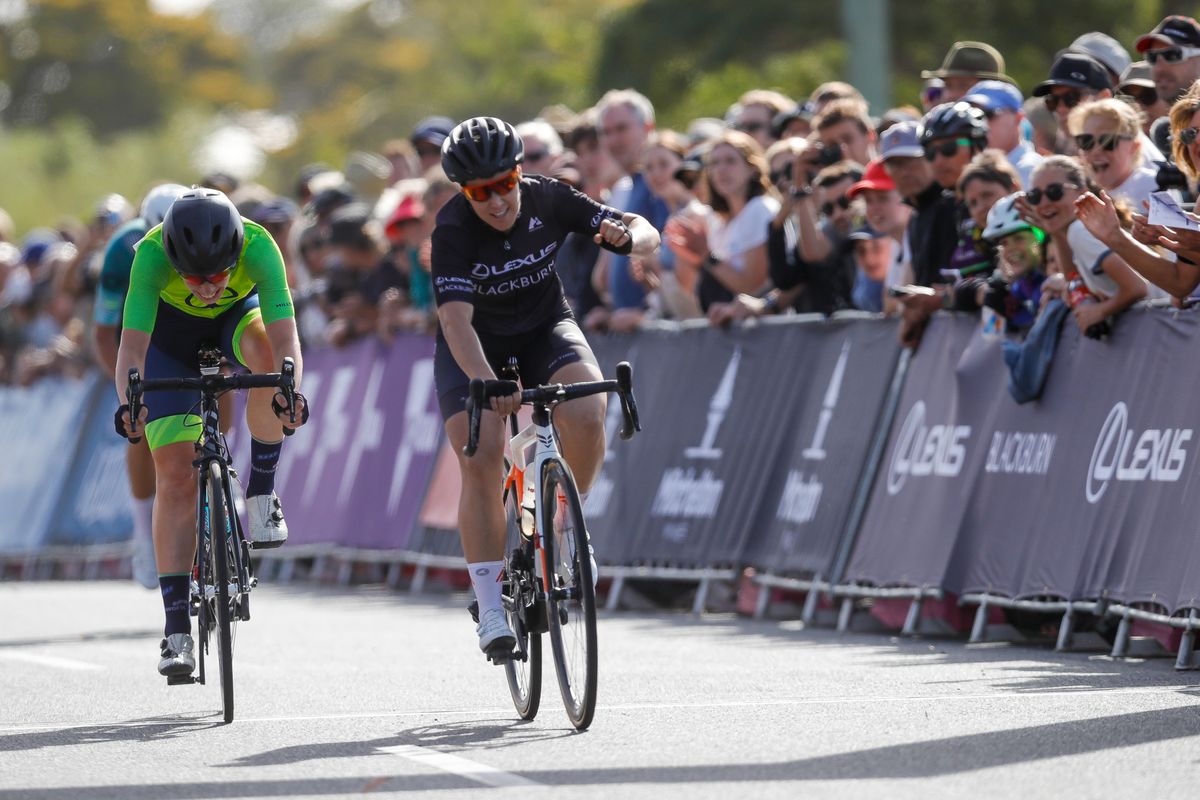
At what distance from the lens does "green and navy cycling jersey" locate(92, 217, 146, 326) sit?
12.9 meters

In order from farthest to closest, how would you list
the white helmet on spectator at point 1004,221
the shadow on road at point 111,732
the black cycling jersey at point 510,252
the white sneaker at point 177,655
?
1. the white helmet on spectator at point 1004,221
2. the white sneaker at point 177,655
3. the black cycling jersey at point 510,252
4. the shadow on road at point 111,732

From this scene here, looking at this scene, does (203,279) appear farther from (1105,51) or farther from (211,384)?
(1105,51)

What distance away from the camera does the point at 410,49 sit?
83500mm

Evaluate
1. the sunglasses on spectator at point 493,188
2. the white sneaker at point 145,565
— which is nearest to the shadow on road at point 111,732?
the sunglasses on spectator at point 493,188

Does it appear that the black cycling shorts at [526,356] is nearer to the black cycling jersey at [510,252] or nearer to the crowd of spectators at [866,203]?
the black cycling jersey at [510,252]

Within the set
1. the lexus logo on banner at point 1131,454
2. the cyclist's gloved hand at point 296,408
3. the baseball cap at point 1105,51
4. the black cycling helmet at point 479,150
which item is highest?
the baseball cap at point 1105,51

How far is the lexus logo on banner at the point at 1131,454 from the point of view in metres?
10.5

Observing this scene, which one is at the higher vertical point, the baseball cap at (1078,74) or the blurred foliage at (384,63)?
the blurred foliage at (384,63)

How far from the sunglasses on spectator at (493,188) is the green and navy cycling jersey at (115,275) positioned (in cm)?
441

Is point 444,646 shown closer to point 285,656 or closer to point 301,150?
point 285,656

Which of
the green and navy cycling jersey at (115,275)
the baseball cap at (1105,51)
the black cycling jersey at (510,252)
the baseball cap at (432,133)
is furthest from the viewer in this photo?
the baseball cap at (432,133)

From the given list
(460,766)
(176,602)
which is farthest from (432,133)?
(460,766)

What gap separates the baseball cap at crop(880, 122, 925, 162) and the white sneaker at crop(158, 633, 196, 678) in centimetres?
510

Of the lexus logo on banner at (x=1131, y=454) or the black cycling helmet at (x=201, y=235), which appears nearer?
the black cycling helmet at (x=201, y=235)
